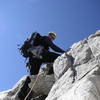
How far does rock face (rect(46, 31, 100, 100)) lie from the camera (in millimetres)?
7609

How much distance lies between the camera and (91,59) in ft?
30.7

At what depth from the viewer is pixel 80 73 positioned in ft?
29.3

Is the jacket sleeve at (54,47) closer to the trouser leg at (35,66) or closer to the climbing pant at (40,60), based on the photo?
the climbing pant at (40,60)

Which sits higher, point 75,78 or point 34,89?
point 34,89

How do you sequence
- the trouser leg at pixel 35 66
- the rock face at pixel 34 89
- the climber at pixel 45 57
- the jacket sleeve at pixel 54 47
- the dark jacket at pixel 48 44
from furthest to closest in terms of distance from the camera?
the trouser leg at pixel 35 66
the climber at pixel 45 57
the dark jacket at pixel 48 44
the jacket sleeve at pixel 54 47
the rock face at pixel 34 89

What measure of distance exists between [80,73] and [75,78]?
227 millimetres

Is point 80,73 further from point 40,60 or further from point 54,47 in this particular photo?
point 40,60

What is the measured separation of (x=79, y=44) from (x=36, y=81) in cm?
240

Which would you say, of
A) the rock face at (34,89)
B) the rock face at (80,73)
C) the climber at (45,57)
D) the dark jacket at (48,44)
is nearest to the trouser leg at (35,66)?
the climber at (45,57)

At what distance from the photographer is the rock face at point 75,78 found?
7700 millimetres

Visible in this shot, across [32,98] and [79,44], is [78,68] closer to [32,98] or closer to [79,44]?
[79,44]

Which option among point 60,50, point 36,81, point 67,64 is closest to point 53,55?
point 60,50

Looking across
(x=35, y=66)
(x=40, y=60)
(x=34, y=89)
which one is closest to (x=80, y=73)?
(x=34, y=89)

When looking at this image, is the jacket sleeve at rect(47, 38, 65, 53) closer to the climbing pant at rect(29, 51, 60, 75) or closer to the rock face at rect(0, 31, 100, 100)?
the climbing pant at rect(29, 51, 60, 75)
